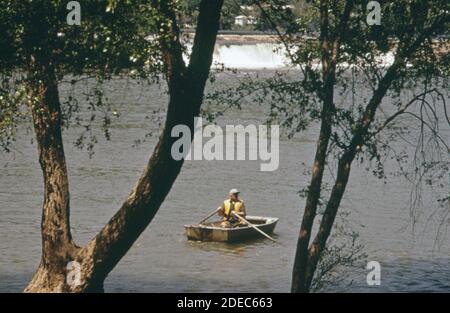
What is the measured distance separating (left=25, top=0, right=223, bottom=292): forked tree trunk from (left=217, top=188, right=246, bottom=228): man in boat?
62.1ft

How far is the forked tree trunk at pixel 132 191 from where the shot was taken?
18.2 metres

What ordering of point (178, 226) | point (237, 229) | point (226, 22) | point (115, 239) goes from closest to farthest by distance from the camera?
point (115, 239)
point (226, 22)
point (237, 229)
point (178, 226)

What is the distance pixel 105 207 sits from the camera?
4759 cm

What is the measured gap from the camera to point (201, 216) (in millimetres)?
46969

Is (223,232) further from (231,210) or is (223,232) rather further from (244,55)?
(244,55)

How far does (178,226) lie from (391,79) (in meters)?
25.7

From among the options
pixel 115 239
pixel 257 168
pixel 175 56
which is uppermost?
pixel 175 56

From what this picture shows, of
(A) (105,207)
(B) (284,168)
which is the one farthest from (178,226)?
(B) (284,168)

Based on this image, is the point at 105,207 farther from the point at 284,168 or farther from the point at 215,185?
the point at 284,168

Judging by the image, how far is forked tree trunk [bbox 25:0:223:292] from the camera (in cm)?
1819

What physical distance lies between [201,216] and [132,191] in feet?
91.1

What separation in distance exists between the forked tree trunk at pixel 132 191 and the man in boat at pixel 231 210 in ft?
62.1

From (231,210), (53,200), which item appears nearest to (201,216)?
(231,210)

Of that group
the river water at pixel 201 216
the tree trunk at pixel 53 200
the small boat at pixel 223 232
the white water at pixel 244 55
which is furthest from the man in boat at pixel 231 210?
the white water at pixel 244 55
